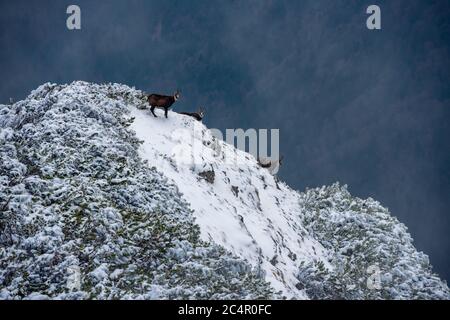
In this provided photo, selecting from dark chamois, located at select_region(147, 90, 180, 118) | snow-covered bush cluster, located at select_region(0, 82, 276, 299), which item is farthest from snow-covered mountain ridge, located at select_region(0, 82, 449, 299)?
dark chamois, located at select_region(147, 90, 180, 118)

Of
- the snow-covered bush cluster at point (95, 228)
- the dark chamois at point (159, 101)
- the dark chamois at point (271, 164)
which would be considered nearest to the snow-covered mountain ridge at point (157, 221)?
the snow-covered bush cluster at point (95, 228)

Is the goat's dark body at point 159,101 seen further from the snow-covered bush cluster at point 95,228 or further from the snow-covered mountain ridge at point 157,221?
the snow-covered bush cluster at point 95,228

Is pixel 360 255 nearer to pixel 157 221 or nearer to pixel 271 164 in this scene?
pixel 271 164

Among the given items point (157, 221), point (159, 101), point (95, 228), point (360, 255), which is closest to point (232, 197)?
point (159, 101)

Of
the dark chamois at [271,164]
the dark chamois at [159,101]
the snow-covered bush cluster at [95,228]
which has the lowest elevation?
the snow-covered bush cluster at [95,228]

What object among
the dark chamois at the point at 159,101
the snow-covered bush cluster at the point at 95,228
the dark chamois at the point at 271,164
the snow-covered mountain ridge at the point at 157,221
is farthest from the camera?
the dark chamois at the point at 271,164

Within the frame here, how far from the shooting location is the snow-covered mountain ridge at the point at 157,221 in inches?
557

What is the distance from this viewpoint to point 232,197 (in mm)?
23672

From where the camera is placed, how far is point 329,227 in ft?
92.6

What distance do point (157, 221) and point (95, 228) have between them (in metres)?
2.09

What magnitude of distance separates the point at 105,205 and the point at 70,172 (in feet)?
7.12

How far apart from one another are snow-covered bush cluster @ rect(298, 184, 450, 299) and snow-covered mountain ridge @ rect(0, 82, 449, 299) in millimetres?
76

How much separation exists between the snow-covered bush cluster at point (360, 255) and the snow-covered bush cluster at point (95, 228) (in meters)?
5.20

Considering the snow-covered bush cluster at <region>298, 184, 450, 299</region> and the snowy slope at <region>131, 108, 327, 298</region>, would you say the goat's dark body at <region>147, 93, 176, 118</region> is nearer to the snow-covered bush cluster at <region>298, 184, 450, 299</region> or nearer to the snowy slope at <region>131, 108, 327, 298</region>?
the snowy slope at <region>131, 108, 327, 298</region>
